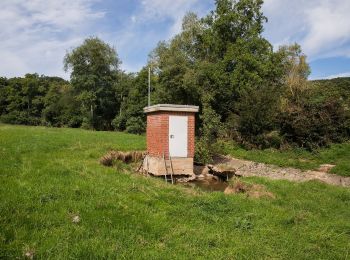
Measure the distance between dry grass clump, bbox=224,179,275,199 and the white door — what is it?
3.30m

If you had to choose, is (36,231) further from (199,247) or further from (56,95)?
(56,95)

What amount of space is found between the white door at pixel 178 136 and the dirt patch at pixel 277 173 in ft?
7.01

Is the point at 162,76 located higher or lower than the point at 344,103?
higher

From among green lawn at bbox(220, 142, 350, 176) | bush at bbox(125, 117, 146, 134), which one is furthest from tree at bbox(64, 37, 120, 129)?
green lawn at bbox(220, 142, 350, 176)

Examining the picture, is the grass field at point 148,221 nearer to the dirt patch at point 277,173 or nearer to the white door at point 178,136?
the white door at point 178,136

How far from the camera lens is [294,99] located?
24.8 meters

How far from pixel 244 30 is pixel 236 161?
50.3 feet

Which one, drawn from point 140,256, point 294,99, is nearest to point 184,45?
point 294,99

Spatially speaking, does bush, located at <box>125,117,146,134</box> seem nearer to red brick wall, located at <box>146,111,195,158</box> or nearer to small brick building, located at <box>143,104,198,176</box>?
red brick wall, located at <box>146,111,195,158</box>

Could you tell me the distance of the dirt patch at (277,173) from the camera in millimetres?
15875

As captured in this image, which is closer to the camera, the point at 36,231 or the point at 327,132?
the point at 36,231

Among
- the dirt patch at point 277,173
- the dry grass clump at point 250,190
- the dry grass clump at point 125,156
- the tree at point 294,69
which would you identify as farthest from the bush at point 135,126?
the dry grass clump at point 250,190

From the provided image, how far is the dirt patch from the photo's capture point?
15.9 m

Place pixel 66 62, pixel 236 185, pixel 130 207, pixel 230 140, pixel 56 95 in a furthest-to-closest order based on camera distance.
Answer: pixel 56 95 → pixel 66 62 → pixel 230 140 → pixel 236 185 → pixel 130 207
